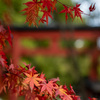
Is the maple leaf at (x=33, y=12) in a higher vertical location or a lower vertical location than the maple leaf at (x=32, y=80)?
higher

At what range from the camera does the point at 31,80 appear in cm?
73

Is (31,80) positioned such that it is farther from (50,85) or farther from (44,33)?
(44,33)

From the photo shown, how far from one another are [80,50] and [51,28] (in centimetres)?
164

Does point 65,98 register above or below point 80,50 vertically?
above

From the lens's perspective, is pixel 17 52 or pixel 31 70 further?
pixel 17 52

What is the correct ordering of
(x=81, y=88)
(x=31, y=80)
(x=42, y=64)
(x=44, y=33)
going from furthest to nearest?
→ 1. (x=42, y=64)
2. (x=44, y=33)
3. (x=81, y=88)
4. (x=31, y=80)

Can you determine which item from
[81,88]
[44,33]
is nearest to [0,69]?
[81,88]

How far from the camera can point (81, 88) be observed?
314 centimetres

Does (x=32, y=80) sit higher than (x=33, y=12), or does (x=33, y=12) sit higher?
(x=33, y=12)

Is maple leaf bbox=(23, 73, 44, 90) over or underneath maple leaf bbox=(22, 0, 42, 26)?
underneath

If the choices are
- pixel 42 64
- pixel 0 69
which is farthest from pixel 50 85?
pixel 42 64

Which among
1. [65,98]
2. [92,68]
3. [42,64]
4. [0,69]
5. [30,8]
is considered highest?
[30,8]

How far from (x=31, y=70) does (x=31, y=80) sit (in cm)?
6

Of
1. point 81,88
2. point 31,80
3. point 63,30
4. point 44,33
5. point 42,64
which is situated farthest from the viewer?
point 42,64
